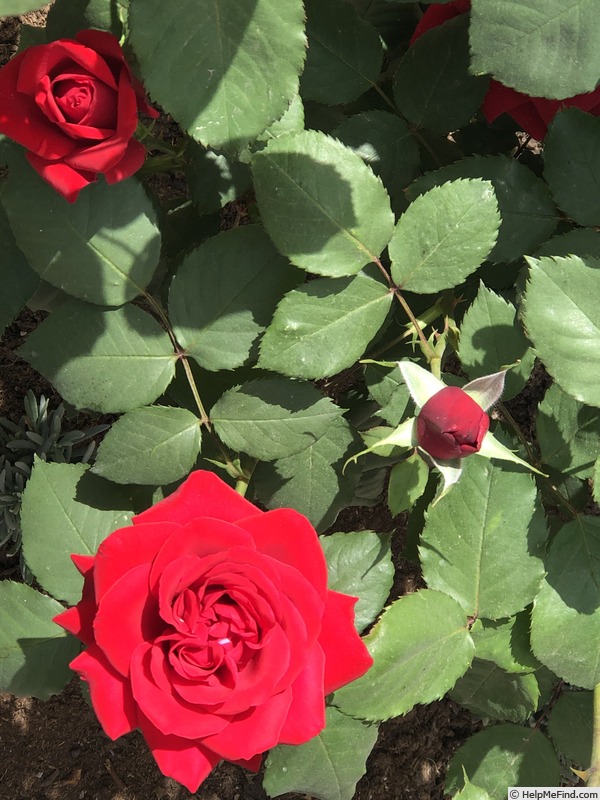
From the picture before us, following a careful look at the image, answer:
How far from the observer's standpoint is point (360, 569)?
119 centimetres

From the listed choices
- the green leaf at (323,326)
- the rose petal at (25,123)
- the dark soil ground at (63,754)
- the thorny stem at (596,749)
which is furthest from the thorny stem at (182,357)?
the dark soil ground at (63,754)

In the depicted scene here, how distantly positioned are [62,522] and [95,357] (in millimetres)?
268

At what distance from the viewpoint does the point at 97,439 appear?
1900mm

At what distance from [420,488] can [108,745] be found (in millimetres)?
1297

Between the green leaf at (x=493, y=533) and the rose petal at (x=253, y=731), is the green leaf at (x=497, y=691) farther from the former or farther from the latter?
the rose petal at (x=253, y=731)

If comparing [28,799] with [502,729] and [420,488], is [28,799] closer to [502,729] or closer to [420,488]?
[502,729]

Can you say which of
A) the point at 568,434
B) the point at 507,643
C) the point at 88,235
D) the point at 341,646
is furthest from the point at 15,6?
the point at 507,643

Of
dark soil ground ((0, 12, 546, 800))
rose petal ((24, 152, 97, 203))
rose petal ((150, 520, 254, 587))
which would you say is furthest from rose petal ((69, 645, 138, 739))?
dark soil ground ((0, 12, 546, 800))

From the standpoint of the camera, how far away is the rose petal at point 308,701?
Answer: 876 millimetres

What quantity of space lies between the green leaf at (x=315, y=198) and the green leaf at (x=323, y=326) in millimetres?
35

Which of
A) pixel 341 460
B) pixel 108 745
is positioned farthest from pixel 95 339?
pixel 108 745

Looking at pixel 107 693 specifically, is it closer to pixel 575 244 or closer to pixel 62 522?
pixel 62 522

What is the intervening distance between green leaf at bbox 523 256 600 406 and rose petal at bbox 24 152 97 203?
59 cm

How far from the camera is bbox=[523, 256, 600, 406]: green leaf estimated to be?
1024mm
